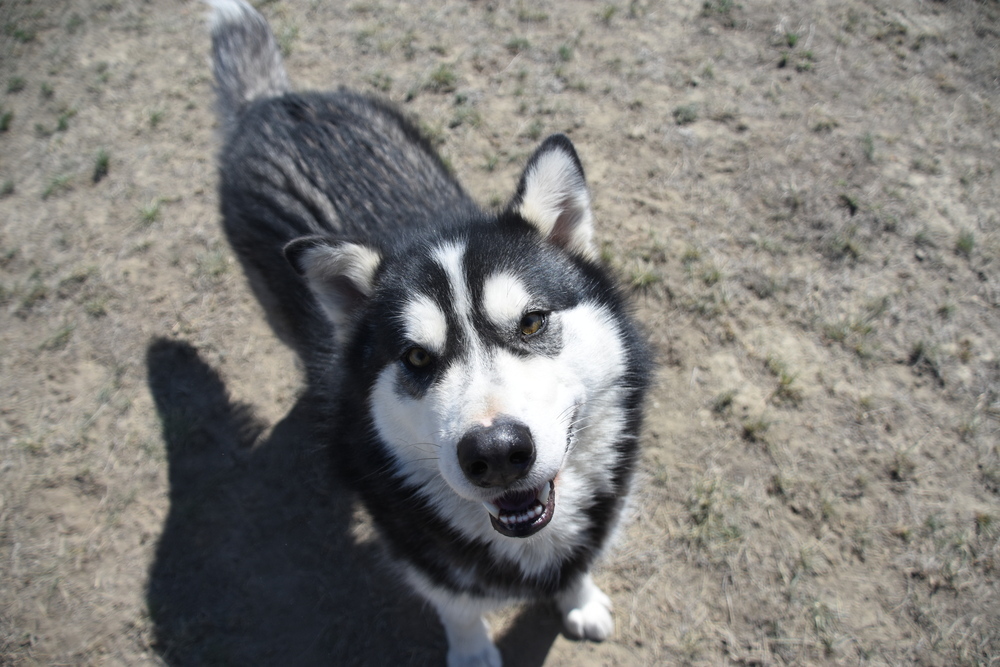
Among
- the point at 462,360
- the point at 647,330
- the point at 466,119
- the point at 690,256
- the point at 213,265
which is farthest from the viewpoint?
the point at 466,119

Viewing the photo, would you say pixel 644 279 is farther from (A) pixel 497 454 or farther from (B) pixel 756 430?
(A) pixel 497 454

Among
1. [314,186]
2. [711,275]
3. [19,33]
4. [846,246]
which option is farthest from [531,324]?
[19,33]

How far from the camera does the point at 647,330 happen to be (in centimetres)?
334

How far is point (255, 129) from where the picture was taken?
349 cm

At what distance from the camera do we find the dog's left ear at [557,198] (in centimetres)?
245

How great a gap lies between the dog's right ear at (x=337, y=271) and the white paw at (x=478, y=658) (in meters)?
1.80

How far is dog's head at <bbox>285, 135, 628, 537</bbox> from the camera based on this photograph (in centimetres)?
197

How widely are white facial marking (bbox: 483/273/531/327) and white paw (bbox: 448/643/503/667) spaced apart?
6.24 feet

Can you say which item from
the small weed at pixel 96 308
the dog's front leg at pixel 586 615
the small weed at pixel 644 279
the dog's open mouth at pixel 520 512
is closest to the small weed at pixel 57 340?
the small weed at pixel 96 308

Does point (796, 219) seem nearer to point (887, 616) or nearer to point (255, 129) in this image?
point (887, 616)

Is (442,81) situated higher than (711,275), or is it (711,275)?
(442,81)

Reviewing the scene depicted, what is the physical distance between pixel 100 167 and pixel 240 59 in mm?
2132

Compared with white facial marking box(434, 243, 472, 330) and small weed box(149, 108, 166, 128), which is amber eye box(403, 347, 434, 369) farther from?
small weed box(149, 108, 166, 128)

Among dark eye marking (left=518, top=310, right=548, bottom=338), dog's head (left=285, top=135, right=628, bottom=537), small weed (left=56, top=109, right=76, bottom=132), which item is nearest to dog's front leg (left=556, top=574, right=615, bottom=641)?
dog's head (left=285, top=135, right=628, bottom=537)
